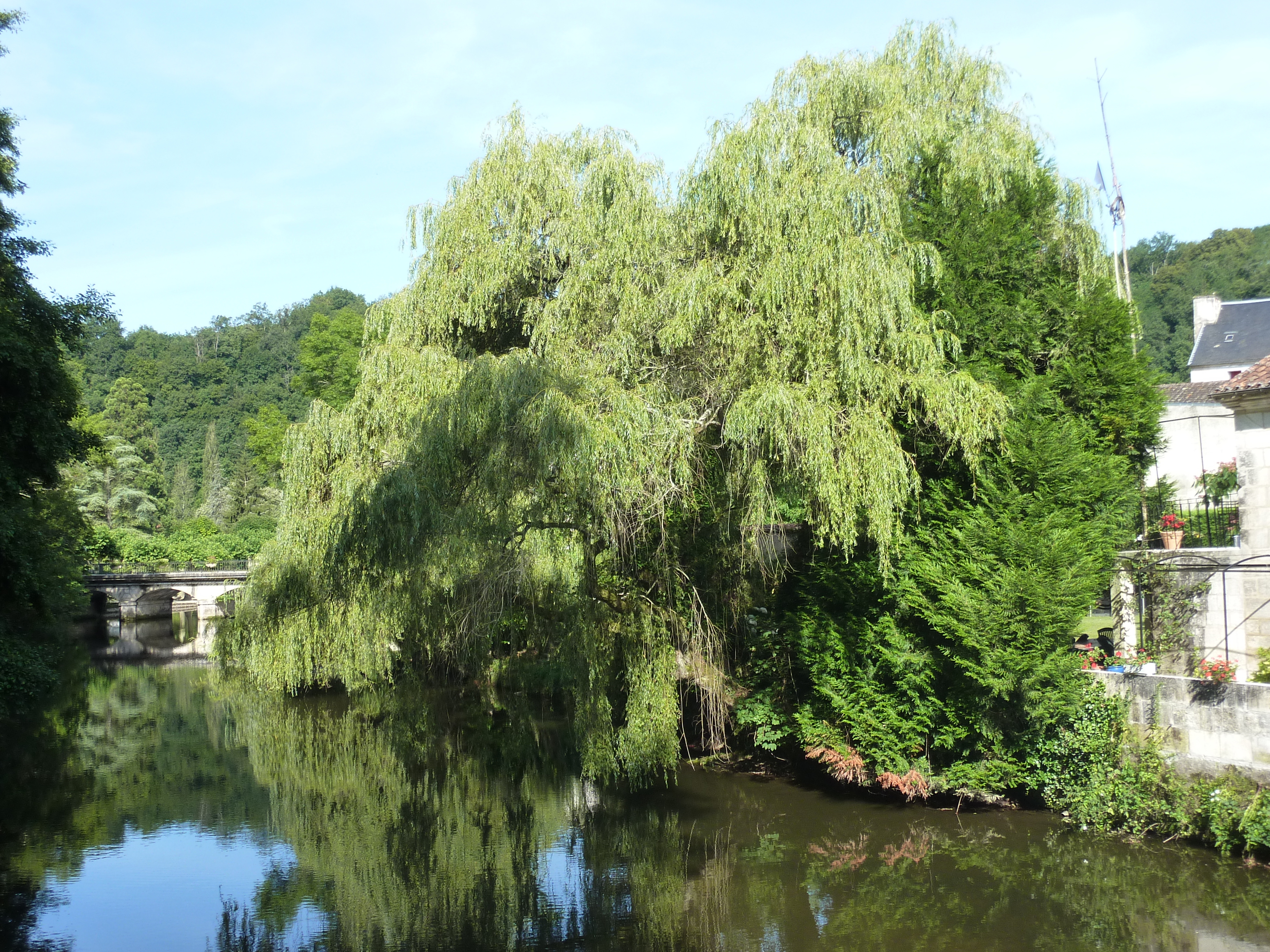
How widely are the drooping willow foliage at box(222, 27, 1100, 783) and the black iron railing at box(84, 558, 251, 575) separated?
112 ft

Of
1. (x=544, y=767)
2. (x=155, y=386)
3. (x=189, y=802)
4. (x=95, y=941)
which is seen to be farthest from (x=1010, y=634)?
(x=155, y=386)

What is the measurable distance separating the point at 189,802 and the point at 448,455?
21.9 feet

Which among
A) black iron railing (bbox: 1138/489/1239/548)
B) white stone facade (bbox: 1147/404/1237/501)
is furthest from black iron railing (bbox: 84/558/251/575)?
black iron railing (bbox: 1138/489/1239/548)

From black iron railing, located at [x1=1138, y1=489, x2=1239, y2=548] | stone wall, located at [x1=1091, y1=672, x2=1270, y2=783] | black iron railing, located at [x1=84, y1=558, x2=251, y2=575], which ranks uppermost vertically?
black iron railing, located at [x1=1138, y1=489, x2=1239, y2=548]

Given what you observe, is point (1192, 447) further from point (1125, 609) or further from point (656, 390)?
point (656, 390)

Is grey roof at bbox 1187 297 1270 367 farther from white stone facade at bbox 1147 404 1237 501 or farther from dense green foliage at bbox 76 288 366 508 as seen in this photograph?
dense green foliage at bbox 76 288 366 508

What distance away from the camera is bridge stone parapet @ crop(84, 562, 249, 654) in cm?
4359

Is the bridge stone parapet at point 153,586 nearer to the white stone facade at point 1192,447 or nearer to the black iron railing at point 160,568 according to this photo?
the black iron railing at point 160,568

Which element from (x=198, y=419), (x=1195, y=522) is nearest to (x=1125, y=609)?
(x=1195, y=522)

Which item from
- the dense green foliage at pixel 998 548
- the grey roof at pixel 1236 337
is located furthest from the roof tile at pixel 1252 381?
the grey roof at pixel 1236 337

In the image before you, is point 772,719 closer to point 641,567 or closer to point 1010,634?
point 641,567

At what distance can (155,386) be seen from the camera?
9050cm

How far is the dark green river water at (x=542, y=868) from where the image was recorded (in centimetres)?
853

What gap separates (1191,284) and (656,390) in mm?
65860
